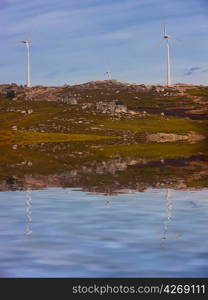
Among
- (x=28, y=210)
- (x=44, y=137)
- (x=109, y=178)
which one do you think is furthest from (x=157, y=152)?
(x=28, y=210)

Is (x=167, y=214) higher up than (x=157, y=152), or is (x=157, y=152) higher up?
(x=157, y=152)

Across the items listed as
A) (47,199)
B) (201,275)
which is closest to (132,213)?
(47,199)

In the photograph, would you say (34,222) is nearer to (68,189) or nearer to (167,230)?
(167,230)

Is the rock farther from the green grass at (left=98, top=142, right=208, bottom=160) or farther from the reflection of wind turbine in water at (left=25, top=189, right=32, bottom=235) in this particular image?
the reflection of wind turbine in water at (left=25, top=189, right=32, bottom=235)

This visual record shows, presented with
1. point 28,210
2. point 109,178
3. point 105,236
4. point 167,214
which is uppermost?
point 109,178

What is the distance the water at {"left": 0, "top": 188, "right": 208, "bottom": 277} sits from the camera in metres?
23.9

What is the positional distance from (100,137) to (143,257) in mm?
164440

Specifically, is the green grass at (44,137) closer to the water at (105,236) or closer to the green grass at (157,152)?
the green grass at (157,152)

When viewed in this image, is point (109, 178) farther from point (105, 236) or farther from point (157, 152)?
point (157, 152)

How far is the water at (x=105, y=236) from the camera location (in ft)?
78.5

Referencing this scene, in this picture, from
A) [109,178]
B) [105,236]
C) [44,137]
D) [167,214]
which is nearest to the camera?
[105,236]

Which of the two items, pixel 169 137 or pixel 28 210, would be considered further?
pixel 169 137

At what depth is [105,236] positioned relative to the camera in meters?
30.6

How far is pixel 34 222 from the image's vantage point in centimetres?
3512
